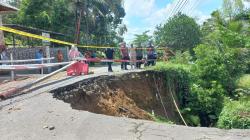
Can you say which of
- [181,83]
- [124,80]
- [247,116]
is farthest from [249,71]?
[247,116]

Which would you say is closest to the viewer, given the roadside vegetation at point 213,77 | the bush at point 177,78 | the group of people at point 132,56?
the roadside vegetation at point 213,77

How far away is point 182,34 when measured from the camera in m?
34.5

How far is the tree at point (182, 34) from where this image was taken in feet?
113

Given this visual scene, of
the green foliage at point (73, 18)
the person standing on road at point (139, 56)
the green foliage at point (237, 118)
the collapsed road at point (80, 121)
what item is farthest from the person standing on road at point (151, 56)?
the green foliage at point (73, 18)

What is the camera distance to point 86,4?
38.4 m

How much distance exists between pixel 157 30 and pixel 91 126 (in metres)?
32.3

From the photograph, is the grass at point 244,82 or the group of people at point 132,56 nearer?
the group of people at point 132,56

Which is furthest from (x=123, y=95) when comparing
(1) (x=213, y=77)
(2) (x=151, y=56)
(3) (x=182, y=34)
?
(3) (x=182, y=34)

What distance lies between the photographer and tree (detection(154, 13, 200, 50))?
34.5m

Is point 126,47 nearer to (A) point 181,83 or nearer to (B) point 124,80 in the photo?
(A) point 181,83

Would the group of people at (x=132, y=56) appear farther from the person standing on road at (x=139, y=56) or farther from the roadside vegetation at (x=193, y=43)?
the roadside vegetation at (x=193, y=43)

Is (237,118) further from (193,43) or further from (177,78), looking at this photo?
(193,43)

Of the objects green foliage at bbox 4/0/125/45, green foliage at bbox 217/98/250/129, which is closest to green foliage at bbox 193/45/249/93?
green foliage at bbox 217/98/250/129

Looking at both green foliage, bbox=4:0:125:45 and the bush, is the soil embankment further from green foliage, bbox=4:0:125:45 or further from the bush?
green foliage, bbox=4:0:125:45
